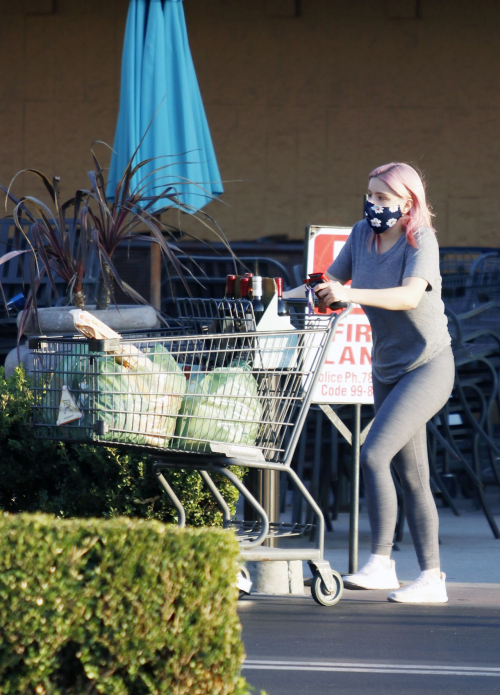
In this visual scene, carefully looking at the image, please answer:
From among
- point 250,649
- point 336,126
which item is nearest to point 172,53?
point 336,126

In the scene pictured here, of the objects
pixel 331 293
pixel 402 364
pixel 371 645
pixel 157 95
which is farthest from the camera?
pixel 157 95

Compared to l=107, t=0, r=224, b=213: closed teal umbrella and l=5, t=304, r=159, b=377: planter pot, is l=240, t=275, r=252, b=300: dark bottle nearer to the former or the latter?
l=5, t=304, r=159, b=377: planter pot

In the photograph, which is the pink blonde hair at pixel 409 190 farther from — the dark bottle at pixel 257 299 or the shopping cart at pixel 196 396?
the dark bottle at pixel 257 299

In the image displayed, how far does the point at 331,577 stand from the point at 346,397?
3.02 ft

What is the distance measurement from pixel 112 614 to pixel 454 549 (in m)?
3.92

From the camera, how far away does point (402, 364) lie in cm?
466

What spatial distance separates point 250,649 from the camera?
13.3 feet

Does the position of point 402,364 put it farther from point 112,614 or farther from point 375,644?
point 112,614

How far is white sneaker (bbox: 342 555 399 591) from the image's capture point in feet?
15.3

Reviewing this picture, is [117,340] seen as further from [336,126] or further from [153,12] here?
[336,126]

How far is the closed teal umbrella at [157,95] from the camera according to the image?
6.99 metres

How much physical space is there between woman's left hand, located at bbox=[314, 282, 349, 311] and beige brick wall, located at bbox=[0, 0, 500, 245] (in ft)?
17.4

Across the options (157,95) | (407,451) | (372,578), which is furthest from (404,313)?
(157,95)

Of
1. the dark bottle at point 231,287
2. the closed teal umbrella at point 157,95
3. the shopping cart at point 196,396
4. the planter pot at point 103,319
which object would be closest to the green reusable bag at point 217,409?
the shopping cart at point 196,396
